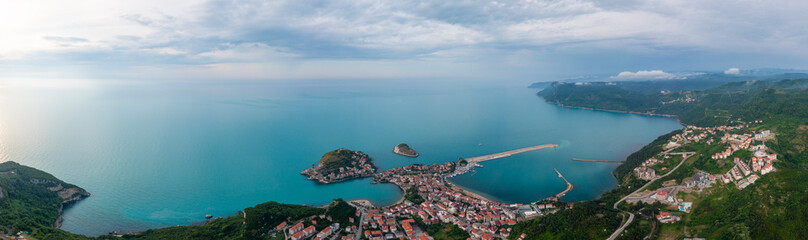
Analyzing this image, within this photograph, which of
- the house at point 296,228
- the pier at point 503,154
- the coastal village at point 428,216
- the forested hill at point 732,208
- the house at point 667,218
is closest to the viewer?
the forested hill at point 732,208

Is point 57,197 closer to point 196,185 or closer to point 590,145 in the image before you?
point 196,185

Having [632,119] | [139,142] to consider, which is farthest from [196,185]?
[632,119]

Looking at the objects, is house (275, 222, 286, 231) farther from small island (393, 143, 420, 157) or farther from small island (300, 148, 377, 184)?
small island (393, 143, 420, 157)

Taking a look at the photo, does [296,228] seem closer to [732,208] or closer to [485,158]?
[485,158]

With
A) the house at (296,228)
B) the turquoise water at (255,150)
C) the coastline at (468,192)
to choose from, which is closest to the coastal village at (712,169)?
the turquoise water at (255,150)

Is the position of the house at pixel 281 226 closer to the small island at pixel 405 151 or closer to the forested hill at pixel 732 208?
the forested hill at pixel 732 208

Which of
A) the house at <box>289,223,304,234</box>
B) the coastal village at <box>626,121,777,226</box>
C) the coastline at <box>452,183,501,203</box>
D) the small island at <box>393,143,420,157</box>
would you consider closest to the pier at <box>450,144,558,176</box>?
the coastline at <box>452,183,501,203</box>
